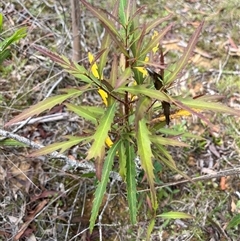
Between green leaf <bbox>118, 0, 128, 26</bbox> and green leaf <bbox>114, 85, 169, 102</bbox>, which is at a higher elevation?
green leaf <bbox>118, 0, 128, 26</bbox>

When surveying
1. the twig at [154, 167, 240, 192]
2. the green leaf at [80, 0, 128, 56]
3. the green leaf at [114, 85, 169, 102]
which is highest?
the green leaf at [80, 0, 128, 56]

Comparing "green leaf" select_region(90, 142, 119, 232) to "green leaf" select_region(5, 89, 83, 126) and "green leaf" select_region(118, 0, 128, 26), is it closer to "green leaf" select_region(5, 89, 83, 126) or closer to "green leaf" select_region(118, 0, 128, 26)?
"green leaf" select_region(5, 89, 83, 126)

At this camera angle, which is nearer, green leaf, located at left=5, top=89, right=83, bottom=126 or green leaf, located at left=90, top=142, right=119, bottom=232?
green leaf, located at left=5, top=89, right=83, bottom=126

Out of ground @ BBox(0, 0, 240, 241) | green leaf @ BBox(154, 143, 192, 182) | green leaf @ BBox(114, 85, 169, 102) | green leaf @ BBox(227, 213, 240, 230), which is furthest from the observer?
ground @ BBox(0, 0, 240, 241)

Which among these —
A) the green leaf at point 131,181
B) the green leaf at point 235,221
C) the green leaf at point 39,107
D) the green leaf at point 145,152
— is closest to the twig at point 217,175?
the green leaf at point 235,221

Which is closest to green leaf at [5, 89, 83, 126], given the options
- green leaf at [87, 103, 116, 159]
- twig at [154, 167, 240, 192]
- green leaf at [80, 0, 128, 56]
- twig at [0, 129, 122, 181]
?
green leaf at [87, 103, 116, 159]

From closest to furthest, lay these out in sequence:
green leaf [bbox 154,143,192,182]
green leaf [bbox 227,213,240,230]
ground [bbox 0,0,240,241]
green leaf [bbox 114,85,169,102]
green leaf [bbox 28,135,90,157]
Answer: green leaf [bbox 114,85,169,102] < green leaf [bbox 28,135,90,157] < green leaf [bbox 154,143,192,182] < green leaf [bbox 227,213,240,230] < ground [bbox 0,0,240,241]

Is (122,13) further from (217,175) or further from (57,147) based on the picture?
(217,175)
